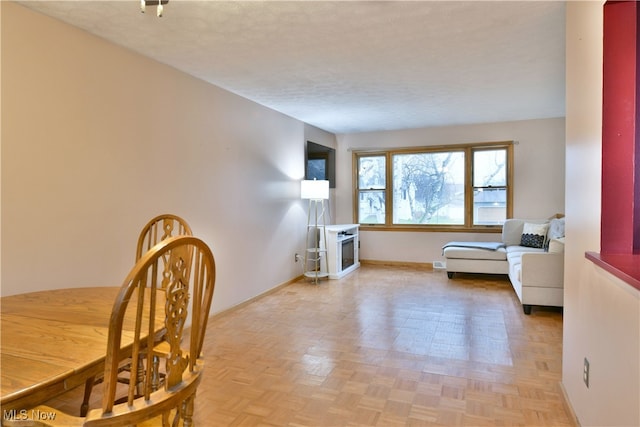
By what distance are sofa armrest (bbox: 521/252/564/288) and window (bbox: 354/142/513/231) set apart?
227 cm

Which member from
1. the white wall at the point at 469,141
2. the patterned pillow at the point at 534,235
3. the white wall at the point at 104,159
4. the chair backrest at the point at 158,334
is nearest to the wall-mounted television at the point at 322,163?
the white wall at the point at 469,141

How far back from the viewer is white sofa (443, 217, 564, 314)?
3596 mm

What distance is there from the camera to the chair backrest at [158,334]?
0.90 m

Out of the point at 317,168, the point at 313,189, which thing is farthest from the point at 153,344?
the point at 317,168

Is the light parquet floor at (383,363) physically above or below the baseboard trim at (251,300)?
below

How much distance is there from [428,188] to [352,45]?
155 inches

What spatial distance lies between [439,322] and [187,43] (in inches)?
122

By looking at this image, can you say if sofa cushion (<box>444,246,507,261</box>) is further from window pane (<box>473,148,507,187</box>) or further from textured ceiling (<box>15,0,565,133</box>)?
textured ceiling (<box>15,0,565,133</box>)

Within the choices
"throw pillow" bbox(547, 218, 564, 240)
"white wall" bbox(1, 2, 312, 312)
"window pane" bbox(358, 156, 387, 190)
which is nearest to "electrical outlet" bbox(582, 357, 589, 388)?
"white wall" bbox(1, 2, 312, 312)

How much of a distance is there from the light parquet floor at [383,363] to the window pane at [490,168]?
82.6 inches

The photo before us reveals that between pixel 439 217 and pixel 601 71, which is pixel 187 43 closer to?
pixel 601 71

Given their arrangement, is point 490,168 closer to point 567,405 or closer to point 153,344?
point 567,405

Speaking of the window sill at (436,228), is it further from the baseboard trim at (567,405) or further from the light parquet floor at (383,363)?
the baseboard trim at (567,405)

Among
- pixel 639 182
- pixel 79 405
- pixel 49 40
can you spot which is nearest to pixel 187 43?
pixel 49 40
